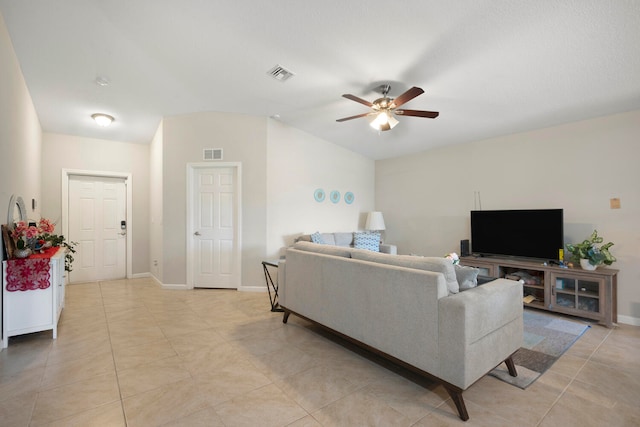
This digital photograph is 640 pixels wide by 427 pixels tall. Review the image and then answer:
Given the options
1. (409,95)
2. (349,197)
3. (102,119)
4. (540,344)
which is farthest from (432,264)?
(102,119)

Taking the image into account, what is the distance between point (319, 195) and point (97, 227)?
406 cm

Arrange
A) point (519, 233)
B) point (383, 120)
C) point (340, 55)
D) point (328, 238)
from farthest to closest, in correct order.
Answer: point (328, 238), point (519, 233), point (383, 120), point (340, 55)

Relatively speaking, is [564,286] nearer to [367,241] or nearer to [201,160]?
[367,241]

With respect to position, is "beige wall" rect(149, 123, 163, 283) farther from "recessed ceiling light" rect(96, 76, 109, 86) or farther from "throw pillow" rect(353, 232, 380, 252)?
"throw pillow" rect(353, 232, 380, 252)

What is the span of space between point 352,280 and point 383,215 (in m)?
3.81

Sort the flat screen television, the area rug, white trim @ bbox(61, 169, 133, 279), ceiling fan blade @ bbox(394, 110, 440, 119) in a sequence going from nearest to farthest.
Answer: the area rug, ceiling fan blade @ bbox(394, 110, 440, 119), the flat screen television, white trim @ bbox(61, 169, 133, 279)

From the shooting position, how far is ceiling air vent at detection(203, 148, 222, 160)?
469 cm

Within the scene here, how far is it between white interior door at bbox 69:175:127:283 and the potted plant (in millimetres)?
6954

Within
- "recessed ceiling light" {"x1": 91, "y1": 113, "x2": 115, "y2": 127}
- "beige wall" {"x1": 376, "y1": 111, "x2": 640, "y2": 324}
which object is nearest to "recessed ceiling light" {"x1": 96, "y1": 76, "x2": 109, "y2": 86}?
"recessed ceiling light" {"x1": 91, "y1": 113, "x2": 115, "y2": 127}

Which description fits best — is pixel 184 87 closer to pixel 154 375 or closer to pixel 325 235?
pixel 325 235

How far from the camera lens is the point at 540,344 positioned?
2705 millimetres

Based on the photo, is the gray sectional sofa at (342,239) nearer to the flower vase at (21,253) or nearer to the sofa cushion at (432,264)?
the sofa cushion at (432,264)

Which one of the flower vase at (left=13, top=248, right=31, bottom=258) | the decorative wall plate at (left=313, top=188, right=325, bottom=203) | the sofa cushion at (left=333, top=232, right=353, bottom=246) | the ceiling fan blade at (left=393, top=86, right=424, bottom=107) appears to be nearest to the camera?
the ceiling fan blade at (left=393, top=86, right=424, bottom=107)

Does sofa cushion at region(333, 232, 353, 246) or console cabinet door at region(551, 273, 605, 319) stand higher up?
sofa cushion at region(333, 232, 353, 246)
